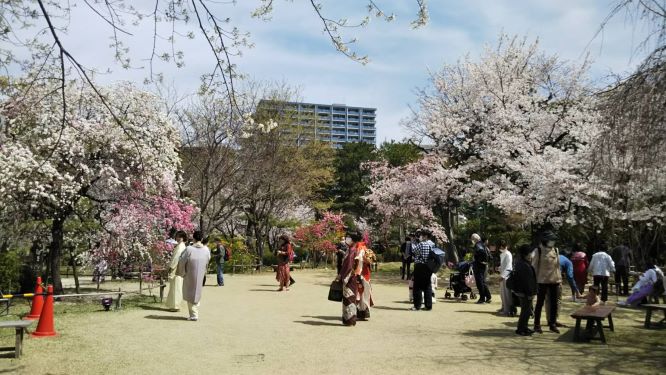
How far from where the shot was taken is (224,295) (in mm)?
14016

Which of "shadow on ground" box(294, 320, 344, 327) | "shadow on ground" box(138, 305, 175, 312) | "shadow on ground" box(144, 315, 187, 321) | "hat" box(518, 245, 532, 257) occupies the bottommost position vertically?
"shadow on ground" box(138, 305, 175, 312)

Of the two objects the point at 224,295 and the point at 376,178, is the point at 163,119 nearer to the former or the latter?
the point at 224,295

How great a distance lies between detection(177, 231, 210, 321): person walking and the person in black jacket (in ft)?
17.7

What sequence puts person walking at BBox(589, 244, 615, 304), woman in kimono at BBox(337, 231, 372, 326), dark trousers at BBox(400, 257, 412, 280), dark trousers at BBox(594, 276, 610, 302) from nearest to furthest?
woman in kimono at BBox(337, 231, 372, 326)
person walking at BBox(589, 244, 615, 304)
dark trousers at BBox(594, 276, 610, 302)
dark trousers at BBox(400, 257, 412, 280)

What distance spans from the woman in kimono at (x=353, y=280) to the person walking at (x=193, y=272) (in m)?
2.56

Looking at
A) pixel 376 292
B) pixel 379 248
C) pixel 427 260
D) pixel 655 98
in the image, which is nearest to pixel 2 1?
pixel 655 98

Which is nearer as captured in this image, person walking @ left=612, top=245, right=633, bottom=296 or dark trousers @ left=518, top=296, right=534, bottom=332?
dark trousers @ left=518, top=296, right=534, bottom=332

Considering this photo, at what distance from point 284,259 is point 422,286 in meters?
5.35

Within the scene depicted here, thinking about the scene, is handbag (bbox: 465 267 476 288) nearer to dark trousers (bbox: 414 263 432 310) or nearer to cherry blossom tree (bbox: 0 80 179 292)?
dark trousers (bbox: 414 263 432 310)

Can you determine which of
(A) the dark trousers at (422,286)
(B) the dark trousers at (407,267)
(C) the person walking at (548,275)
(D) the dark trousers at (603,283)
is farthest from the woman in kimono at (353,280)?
(B) the dark trousers at (407,267)

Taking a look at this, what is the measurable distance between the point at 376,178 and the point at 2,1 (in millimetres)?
25898

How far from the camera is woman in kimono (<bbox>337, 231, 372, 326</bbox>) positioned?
29.0 ft

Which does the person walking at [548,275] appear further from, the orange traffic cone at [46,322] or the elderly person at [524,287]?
the orange traffic cone at [46,322]

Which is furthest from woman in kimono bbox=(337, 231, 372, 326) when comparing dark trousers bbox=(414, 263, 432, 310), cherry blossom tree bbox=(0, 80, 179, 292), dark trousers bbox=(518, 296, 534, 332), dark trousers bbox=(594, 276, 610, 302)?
dark trousers bbox=(594, 276, 610, 302)
